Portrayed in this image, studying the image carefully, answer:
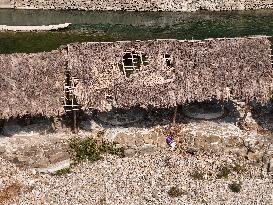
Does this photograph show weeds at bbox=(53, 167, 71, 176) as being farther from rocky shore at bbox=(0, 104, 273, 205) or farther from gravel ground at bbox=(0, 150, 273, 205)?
gravel ground at bbox=(0, 150, 273, 205)

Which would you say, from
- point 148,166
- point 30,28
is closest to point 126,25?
point 30,28

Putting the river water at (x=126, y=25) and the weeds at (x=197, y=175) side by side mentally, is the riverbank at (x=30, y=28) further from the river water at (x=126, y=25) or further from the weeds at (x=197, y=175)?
the weeds at (x=197, y=175)

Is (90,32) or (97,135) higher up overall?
(90,32)

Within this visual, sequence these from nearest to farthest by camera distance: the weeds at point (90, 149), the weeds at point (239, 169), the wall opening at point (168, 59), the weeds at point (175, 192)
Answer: the weeds at point (175, 192), the weeds at point (239, 169), the weeds at point (90, 149), the wall opening at point (168, 59)

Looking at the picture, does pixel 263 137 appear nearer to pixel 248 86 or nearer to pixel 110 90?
pixel 248 86

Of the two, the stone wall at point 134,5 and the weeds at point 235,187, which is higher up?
the stone wall at point 134,5

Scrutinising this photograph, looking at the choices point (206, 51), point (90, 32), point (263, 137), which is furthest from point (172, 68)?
point (90, 32)

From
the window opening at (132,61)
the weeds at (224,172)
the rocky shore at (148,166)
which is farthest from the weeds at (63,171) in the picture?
the weeds at (224,172)
